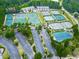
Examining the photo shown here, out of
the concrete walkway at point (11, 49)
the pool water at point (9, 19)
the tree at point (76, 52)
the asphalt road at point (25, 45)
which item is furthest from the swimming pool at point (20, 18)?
the tree at point (76, 52)

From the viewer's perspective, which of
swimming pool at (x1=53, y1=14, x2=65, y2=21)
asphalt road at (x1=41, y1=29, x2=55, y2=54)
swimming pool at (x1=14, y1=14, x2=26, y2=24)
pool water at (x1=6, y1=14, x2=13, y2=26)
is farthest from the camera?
swimming pool at (x1=53, y1=14, x2=65, y2=21)

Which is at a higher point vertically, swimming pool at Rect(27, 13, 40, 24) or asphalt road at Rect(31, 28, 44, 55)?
swimming pool at Rect(27, 13, 40, 24)

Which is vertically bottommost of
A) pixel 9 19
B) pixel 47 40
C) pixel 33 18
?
pixel 47 40

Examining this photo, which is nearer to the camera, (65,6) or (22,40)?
(22,40)

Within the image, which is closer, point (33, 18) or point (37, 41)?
point (37, 41)

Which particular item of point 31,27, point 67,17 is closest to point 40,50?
point 31,27

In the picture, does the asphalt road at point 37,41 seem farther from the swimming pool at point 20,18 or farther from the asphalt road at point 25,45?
the swimming pool at point 20,18

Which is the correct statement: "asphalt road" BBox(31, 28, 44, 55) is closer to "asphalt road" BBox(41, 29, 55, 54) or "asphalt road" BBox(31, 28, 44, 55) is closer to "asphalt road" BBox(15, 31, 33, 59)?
"asphalt road" BBox(41, 29, 55, 54)

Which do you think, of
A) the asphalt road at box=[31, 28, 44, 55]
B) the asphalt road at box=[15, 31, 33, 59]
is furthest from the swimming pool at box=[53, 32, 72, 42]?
the asphalt road at box=[15, 31, 33, 59]

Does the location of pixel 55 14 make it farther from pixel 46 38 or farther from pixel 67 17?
pixel 46 38

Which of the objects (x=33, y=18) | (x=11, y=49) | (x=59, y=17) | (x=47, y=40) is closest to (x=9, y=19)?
(x=33, y=18)

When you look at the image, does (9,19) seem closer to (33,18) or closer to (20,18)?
(20,18)
